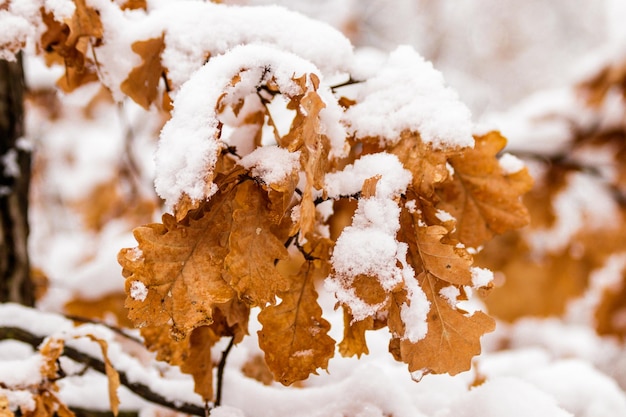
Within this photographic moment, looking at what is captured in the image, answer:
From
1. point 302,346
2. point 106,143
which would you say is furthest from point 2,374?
point 106,143

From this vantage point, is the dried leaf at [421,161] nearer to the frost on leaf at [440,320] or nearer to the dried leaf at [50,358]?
the frost on leaf at [440,320]

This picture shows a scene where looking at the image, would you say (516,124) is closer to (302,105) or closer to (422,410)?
(422,410)

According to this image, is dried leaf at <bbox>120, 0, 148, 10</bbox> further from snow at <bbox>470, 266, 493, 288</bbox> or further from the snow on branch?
snow at <bbox>470, 266, 493, 288</bbox>

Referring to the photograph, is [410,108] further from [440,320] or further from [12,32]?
[12,32]

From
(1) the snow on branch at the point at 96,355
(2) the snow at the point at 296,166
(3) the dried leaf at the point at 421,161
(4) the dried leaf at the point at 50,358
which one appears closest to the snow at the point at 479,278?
(2) the snow at the point at 296,166

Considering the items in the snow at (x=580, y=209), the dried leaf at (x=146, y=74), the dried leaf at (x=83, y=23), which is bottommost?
the dried leaf at (x=146, y=74)

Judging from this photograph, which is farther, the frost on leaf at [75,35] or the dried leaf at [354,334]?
the frost on leaf at [75,35]

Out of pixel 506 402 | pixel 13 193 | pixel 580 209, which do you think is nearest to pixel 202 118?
pixel 506 402

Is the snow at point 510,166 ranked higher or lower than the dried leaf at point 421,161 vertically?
higher

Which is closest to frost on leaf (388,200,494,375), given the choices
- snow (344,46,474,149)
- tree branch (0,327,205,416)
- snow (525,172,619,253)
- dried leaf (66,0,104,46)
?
snow (344,46,474,149)
